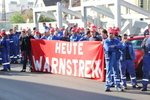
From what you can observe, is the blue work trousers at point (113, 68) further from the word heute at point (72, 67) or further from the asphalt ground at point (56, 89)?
the word heute at point (72, 67)

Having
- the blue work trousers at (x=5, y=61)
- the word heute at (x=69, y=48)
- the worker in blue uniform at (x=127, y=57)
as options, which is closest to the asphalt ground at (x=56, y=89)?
the worker in blue uniform at (x=127, y=57)

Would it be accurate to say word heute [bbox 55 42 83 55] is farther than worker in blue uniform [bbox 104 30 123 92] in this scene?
Yes

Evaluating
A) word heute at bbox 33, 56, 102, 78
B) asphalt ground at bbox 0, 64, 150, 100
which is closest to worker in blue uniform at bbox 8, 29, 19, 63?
word heute at bbox 33, 56, 102, 78

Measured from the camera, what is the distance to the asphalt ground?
374 inches

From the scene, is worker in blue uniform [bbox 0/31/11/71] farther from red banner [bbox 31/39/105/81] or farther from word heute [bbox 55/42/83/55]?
word heute [bbox 55/42/83/55]

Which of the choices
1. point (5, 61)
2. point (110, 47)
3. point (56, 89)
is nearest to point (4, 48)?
point (5, 61)

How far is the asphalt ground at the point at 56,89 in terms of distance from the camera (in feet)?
31.2

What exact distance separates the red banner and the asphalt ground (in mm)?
348

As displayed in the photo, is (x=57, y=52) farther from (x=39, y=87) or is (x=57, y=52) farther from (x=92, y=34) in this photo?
(x=39, y=87)

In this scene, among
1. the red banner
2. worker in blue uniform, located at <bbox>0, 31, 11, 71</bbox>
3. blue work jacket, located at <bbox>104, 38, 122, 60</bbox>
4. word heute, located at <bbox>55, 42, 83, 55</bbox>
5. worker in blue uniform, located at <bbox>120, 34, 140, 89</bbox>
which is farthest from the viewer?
worker in blue uniform, located at <bbox>0, 31, 11, 71</bbox>

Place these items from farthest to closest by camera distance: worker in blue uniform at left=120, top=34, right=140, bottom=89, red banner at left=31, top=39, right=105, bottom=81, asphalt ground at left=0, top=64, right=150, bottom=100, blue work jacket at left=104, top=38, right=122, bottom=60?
red banner at left=31, top=39, right=105, bottom=81, worker in blue uniform at left=120, top=34, right=140, bottom=89, blue work jacket at left=104, top=38, right=122, bottom=60, asphalt ground at left=0, top=64, right=150, bottom=100

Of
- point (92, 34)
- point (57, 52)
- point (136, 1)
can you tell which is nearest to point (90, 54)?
point (92, 34)

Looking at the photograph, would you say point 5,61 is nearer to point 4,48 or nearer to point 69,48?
point 4,48

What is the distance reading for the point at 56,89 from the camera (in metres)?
10.7
